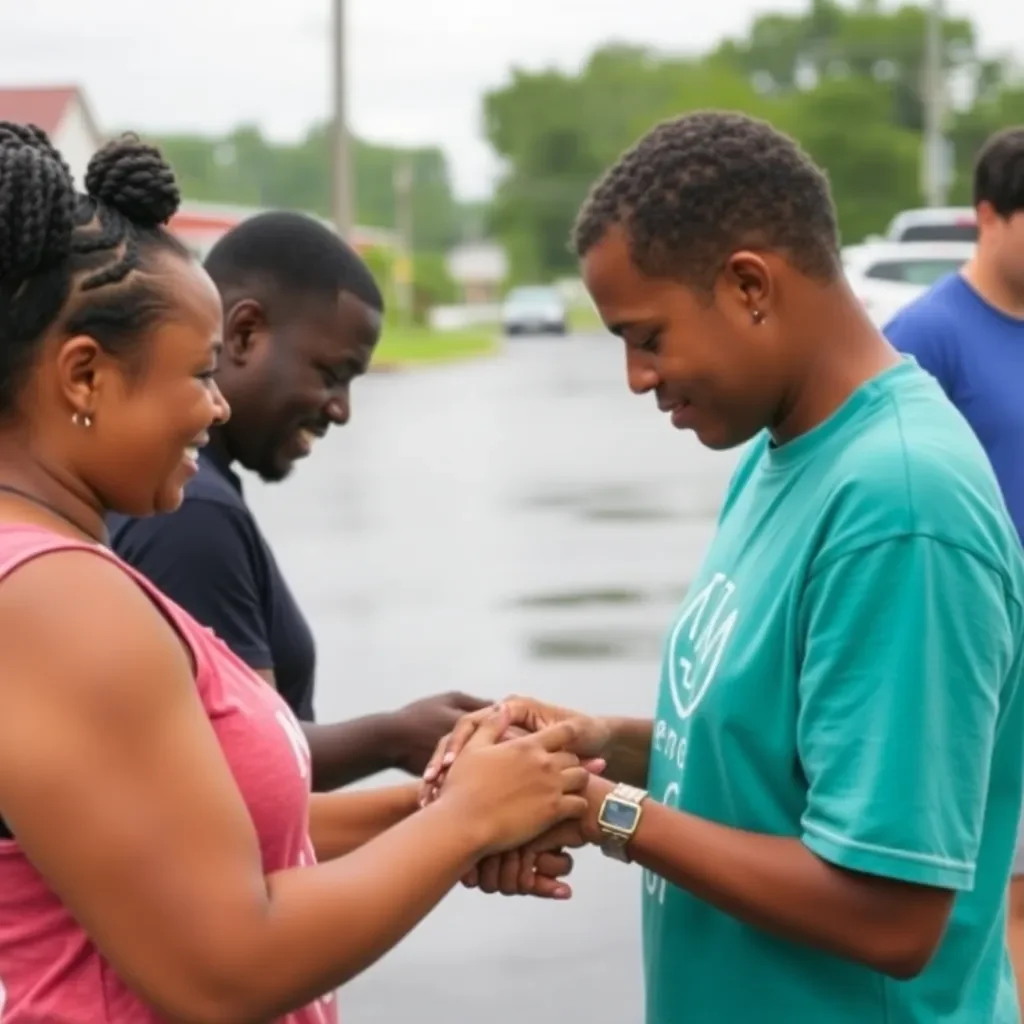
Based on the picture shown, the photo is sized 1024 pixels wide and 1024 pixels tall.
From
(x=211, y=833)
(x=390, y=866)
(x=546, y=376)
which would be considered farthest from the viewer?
(x=546, y=376)

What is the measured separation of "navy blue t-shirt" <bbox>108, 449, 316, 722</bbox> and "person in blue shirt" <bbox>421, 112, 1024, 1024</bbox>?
0.65 m

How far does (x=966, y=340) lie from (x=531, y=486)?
11885 millimetres

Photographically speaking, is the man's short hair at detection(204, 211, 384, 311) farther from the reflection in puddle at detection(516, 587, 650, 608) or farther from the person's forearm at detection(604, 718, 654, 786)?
the reflection in puddle at detection(516, 587, 650, 608)

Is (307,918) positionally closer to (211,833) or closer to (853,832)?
(211,833)

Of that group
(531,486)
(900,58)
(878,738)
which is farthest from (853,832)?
(900,58)

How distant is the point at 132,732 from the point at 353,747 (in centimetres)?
165

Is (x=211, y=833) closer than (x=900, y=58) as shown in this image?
Yes

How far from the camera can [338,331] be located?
3752 millimetres

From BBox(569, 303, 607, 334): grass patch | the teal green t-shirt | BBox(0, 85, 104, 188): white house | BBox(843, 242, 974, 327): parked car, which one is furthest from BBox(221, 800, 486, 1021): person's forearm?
BBox(569, 303, 607, 334): grass patch

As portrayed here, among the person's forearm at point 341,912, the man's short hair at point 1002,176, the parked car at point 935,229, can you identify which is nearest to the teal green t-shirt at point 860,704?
the person's forearm at point 341,912

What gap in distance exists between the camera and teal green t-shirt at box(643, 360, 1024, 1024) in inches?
83.9

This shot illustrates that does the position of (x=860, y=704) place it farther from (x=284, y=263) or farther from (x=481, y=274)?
(x=481, y=274)

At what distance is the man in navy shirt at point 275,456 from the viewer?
309 cm

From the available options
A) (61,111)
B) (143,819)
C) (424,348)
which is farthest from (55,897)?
(61,111)
